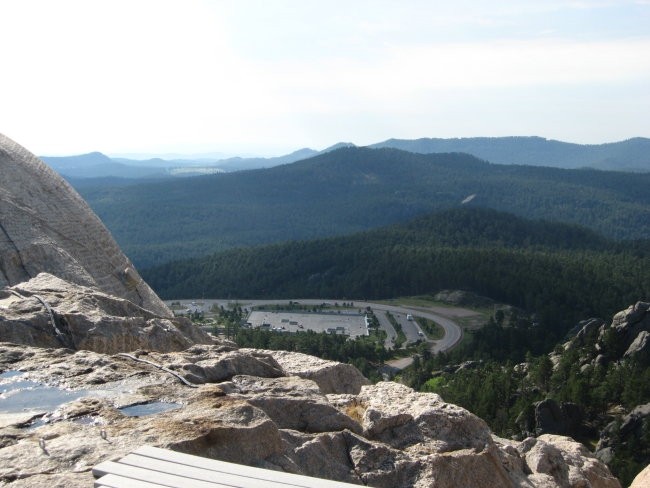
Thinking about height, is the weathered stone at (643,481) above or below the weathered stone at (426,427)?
below

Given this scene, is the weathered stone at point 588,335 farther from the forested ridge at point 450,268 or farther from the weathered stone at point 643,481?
the weathered stone at point 643,481

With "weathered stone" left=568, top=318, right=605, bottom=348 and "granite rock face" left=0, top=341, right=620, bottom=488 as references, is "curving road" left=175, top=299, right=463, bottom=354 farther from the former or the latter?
"granite rock face" left=0, top=341, right=620, bottom=488

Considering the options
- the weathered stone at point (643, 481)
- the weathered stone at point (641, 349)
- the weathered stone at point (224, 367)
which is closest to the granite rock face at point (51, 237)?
the weathered stone at point (224, 367)

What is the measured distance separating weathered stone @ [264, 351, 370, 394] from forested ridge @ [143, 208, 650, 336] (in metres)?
91.9

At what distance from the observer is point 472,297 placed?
121 meters

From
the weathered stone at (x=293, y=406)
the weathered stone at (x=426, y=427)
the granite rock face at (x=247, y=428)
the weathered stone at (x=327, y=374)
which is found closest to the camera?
the granite rock face at (x=247, y=428)

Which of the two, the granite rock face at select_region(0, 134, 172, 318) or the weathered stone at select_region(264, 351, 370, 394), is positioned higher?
the granite rock face at select_region(0, 134, 172, 318)

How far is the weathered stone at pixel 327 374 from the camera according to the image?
13398mm

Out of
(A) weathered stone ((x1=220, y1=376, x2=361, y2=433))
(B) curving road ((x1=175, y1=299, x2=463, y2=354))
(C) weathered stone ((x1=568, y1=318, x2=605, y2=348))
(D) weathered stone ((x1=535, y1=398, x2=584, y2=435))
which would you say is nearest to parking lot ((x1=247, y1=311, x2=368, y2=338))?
(B) curving road ((x1=175, y1=299, x2=463, y2=354))

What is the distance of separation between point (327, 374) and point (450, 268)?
119 metres

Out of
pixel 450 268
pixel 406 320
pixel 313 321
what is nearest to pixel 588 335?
pixel 406 320

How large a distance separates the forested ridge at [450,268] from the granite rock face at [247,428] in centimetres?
9479

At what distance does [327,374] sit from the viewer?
13.7 metres

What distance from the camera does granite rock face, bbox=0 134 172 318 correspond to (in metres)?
15.7
